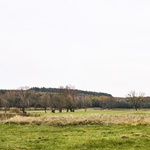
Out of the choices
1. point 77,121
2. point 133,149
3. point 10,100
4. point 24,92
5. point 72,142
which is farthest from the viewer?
point 10,100

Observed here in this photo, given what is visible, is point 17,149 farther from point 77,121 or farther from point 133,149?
point 77,121

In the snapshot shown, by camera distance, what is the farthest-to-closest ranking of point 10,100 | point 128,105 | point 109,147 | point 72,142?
point 128,105 < point 10,100 < point 72,142 < point 109,147

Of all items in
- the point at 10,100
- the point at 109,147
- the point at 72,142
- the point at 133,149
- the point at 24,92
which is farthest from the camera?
the point at 10,100

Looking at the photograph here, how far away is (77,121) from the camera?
43031mm

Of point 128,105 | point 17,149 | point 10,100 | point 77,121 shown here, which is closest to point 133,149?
point 17,149

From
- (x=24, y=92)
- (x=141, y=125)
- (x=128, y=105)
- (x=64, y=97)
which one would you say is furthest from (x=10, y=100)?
(x=141, y=125)

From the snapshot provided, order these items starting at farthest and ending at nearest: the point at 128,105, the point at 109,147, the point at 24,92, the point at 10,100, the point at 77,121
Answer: the point at 128,105 → the point at 10,100 → the point at 24,92 → the point at 77,121 → the point at 109,147

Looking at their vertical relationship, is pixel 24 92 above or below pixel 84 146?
above

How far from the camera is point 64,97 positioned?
126m

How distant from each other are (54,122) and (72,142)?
20.2 m

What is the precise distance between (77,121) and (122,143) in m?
20.4

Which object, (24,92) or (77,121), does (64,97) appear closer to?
(24,92)

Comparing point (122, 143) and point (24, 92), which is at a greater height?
point (24, 92)

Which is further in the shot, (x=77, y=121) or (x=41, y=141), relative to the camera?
(x=77, y=121)
